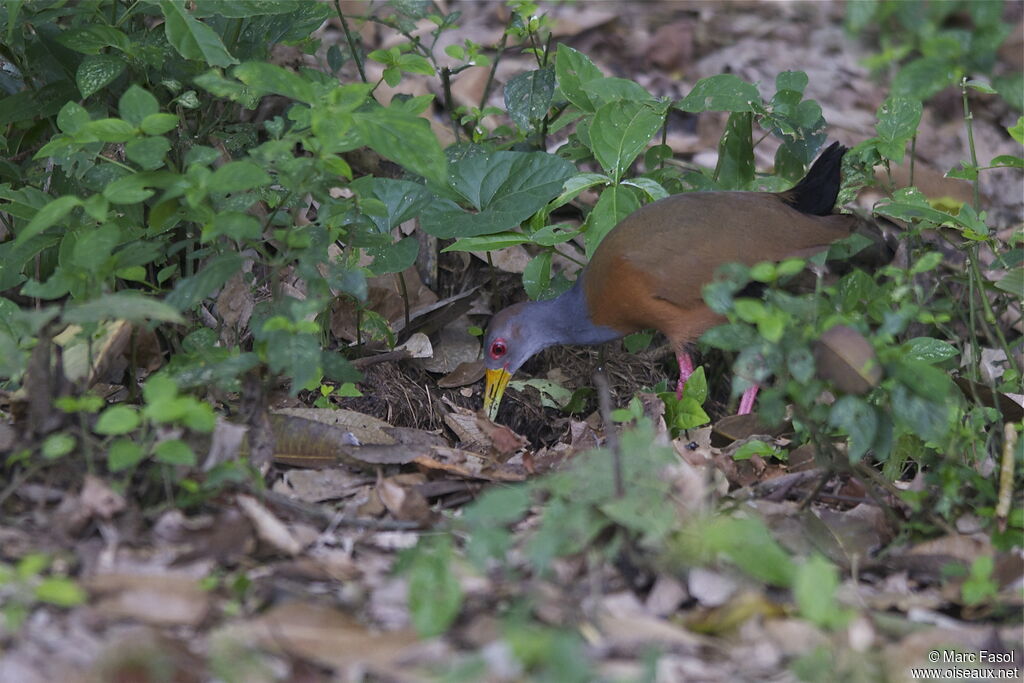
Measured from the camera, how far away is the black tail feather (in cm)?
431

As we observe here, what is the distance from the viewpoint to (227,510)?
230 cm

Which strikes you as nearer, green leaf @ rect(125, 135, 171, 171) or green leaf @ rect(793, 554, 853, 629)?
green leaf @ rect(793, 554, 853, 629)

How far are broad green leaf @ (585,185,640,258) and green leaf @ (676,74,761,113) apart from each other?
0.42 metres

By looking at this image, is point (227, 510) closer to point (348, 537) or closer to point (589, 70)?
point (348, 537)

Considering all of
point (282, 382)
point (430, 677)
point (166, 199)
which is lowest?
point (282, 382)

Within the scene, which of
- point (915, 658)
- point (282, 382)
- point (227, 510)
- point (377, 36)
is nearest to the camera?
point (915, 658)

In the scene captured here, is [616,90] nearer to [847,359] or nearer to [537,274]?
[537,274]

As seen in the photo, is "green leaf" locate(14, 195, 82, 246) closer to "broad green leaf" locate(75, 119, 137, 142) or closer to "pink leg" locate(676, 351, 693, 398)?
"broad green leaf" locate(75, 119, 137, 142)

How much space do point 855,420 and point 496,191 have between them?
216 centimetres

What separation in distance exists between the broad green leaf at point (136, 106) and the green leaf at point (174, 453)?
0.93m

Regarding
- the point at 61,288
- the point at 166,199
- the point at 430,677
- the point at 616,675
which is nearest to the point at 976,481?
the point at 616,675

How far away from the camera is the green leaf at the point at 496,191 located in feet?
13.2

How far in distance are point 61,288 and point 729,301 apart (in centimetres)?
164

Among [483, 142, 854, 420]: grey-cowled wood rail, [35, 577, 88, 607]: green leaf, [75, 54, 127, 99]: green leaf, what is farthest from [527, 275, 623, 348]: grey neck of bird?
[35, 577, 88, 607]: green leaf
